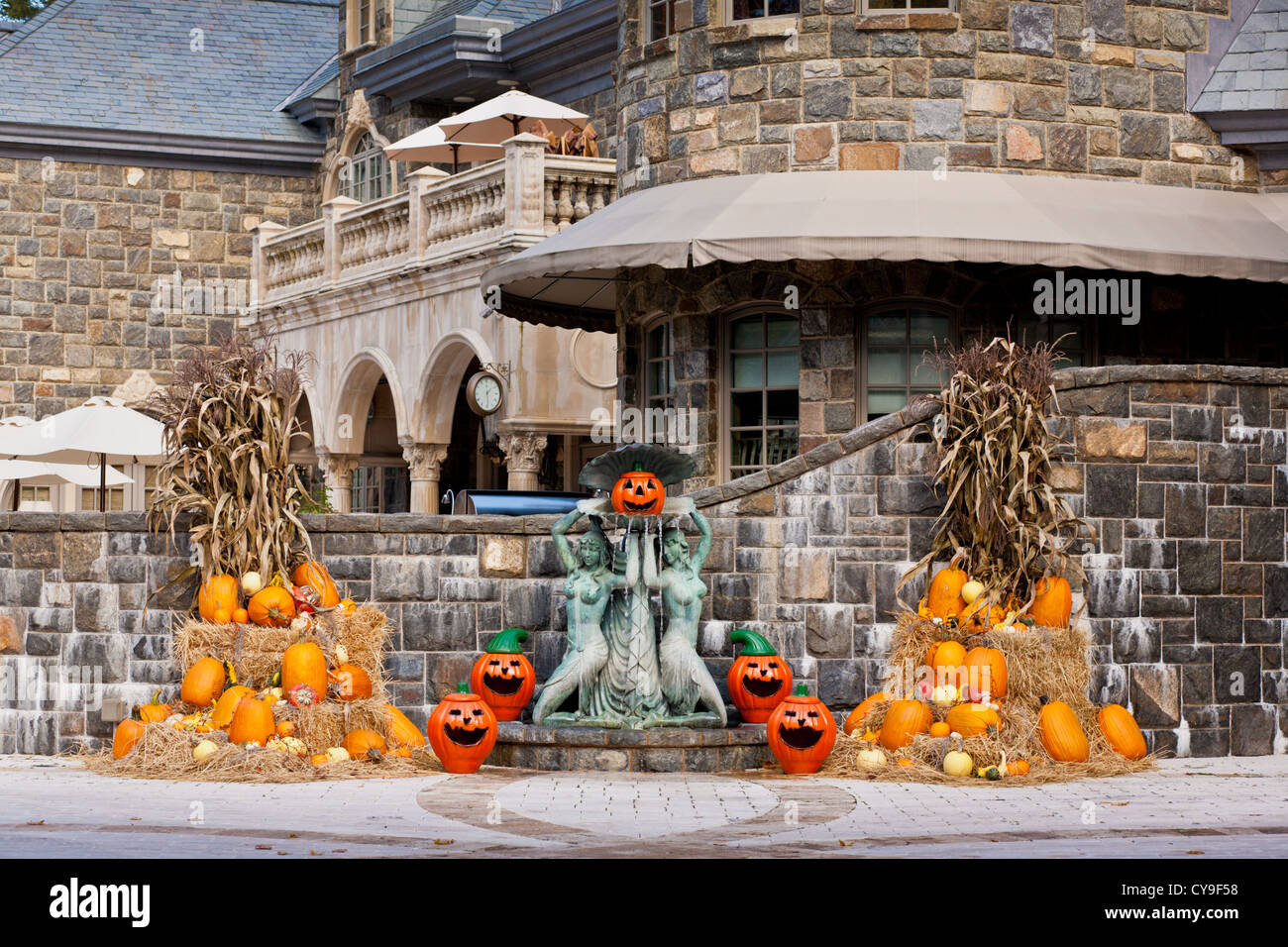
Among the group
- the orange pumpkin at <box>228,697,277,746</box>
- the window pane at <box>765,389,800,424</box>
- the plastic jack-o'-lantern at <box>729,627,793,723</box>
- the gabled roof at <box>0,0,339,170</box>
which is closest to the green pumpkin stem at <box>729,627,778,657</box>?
the plastic jack-o'-lantern at <box>729,627,793,723</box>

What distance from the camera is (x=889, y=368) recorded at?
16781 mm

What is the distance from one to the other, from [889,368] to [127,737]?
6810mm

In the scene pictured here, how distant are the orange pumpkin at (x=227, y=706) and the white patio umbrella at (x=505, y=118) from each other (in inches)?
447

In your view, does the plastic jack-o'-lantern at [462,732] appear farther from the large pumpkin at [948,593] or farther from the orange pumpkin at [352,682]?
the large pumpkin at [948,593]

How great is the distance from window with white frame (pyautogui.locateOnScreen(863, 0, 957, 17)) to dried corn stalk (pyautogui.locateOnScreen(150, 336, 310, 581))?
233 inches

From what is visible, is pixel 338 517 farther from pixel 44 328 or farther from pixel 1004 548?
pixel 44 328

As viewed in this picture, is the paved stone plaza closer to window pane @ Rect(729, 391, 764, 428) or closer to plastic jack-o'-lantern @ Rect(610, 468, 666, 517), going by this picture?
plastic jack-o'-lantern @ Rect(610, 468, 666, 517)

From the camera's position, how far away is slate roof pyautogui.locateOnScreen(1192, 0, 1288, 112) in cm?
1702

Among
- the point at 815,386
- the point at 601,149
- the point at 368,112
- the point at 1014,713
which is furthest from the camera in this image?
the point at 368,112

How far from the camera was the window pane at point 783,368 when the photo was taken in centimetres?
1706

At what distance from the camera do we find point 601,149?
24000mm

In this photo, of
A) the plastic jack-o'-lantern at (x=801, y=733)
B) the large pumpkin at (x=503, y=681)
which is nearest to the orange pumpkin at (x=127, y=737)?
the large pumpkin at (x=503, y=681)

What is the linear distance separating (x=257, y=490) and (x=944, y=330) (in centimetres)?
598
